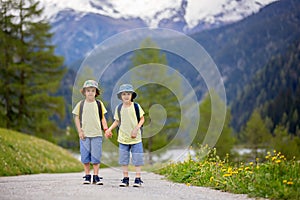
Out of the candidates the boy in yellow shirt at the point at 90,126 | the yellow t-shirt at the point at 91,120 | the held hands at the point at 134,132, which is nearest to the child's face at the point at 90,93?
the boy in yellow shirt at the point at 90,126

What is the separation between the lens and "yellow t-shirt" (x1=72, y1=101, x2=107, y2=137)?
9055mm

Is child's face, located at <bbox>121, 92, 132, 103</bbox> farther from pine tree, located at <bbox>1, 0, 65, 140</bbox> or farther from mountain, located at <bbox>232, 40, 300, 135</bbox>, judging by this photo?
mountain, located at <bbox>232, 40, 300, 135</bbox>

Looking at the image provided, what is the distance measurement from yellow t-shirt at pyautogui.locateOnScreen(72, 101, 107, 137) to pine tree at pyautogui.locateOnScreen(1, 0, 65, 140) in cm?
2492

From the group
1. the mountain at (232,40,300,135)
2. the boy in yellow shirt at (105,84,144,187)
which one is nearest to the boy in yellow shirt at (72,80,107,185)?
the boy in yellow shirt at (105,84,144,187)

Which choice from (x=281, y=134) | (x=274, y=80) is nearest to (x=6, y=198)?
(x=281, y=134)

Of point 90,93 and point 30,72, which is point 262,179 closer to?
point 90,93

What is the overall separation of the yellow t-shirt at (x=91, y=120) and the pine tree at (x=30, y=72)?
24.9m

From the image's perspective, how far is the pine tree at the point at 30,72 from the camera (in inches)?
1321

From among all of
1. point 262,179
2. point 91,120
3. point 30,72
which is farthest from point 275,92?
point 262,179

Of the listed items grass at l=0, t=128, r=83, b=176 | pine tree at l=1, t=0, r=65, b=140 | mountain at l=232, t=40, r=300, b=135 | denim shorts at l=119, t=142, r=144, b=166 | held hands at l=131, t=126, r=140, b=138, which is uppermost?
mountain at l=232, t=40, r=300, b=135

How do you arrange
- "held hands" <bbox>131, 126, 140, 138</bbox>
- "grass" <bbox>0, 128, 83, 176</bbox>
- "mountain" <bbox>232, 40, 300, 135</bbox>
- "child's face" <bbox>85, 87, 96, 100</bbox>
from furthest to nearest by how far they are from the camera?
"mountain" <bbox>232, 40, 300, 135</bbox> → "grass" <bbox>0, 128, 83, 176</bbox> → "child's face" <bbox>85, 87, 96, 100</bbox> → "held hands" <bbox>131, 126, 140, 138</bbox>

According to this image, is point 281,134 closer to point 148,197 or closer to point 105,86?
point 105,86

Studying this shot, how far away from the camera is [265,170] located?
24.5 feet

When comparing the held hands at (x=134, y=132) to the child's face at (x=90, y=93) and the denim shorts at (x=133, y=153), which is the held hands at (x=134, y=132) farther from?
the child's face at (x=90, y=93)
